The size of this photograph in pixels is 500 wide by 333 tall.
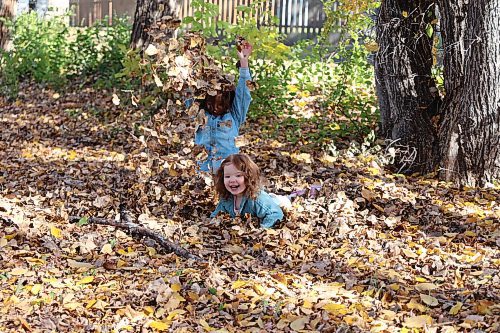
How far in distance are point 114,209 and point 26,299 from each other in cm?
195

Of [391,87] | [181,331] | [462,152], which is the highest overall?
[391,87]

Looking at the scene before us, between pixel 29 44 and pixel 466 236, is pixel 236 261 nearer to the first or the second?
pixel 466 236

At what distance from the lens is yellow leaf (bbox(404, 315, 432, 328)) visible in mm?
4234

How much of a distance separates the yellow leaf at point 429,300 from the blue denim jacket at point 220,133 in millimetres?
2469

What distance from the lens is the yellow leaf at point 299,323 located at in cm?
416

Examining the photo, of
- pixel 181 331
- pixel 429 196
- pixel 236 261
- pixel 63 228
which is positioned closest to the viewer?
pixel 181 331

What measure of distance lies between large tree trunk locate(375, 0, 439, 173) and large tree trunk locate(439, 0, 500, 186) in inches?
10.4

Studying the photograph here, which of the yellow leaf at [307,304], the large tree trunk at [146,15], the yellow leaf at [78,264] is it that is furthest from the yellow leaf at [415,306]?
the large tree trunk at [146,15]

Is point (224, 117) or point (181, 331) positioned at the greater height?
point (224, 117)

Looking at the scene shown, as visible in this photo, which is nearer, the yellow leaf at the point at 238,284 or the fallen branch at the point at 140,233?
the yellow leaf at the point at 238,284

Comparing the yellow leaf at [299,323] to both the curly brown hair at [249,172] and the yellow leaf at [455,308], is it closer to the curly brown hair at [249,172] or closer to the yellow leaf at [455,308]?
the yellow leaf at [455,308]

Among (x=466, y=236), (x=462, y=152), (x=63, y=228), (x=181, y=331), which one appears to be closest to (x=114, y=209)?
(x=63, y=228)

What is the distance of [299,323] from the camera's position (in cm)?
419

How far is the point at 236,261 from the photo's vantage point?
514 centimetres
